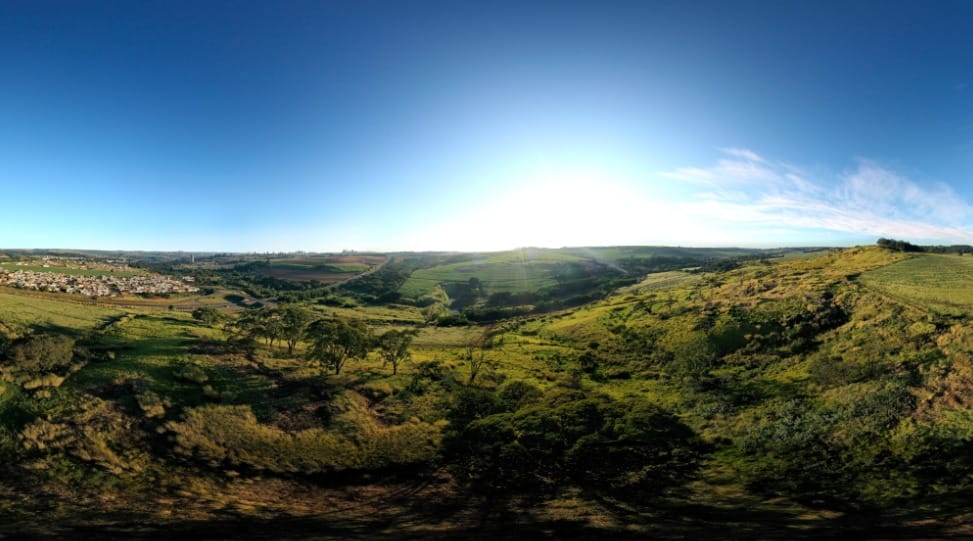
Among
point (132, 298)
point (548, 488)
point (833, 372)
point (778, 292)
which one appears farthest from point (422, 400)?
point (132, 298)

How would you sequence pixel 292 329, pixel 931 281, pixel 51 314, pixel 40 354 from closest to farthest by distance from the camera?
1. pixel 40 354
2. pixel 931 281
3. pixel 292 329
4. pixel 51 314

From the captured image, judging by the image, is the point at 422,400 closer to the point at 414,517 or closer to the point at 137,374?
the point at 414,517

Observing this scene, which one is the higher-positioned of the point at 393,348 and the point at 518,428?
the point at 393,348

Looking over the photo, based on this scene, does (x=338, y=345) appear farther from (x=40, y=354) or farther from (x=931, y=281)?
(x=931, y=281)

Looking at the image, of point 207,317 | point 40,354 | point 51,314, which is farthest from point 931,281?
point 51,314

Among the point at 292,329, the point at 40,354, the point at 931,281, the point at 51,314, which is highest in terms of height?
the point at 931,281

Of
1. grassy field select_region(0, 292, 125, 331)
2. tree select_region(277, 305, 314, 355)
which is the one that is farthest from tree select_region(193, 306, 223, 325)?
tree select_region(277, 305, 314, 355)

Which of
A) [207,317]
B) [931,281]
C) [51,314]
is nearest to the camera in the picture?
[931,281]

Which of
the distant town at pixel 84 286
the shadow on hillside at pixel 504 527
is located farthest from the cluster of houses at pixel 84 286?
the shadow on hillside at pixel 504 527
